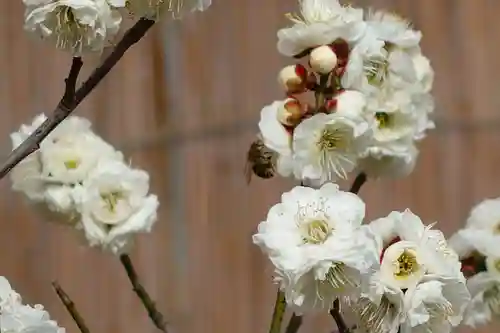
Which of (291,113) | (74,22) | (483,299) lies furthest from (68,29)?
(483,299)

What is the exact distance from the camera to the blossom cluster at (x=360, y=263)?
18.4 inches

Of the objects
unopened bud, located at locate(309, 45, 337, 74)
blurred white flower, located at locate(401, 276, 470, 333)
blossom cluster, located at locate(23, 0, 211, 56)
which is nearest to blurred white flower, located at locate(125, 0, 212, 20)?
blossom cluster, located at locate(23, 0, 211, 56)

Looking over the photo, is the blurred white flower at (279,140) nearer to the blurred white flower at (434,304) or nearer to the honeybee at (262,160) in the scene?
the honeybee at (262,160)

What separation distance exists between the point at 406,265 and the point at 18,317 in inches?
8.4

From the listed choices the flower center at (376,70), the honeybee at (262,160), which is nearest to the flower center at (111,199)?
the honeybee at (262,160)

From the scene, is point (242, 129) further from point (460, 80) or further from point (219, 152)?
point (460, 80)

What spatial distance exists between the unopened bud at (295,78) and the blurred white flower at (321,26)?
0.06ft

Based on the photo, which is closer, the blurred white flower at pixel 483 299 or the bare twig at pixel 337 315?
the bare twig at pixel 337 315

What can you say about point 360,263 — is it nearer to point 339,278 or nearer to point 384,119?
point 339,278

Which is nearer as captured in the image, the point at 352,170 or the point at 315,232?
the point at 315,232

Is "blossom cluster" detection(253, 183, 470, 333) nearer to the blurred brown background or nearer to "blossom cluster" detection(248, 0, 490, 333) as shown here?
"blossom cluster" detection(248, 0, 490, 333)

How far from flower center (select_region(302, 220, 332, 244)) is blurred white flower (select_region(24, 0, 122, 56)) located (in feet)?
0.52

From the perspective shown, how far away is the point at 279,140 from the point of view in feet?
1.93

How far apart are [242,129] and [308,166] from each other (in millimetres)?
724
